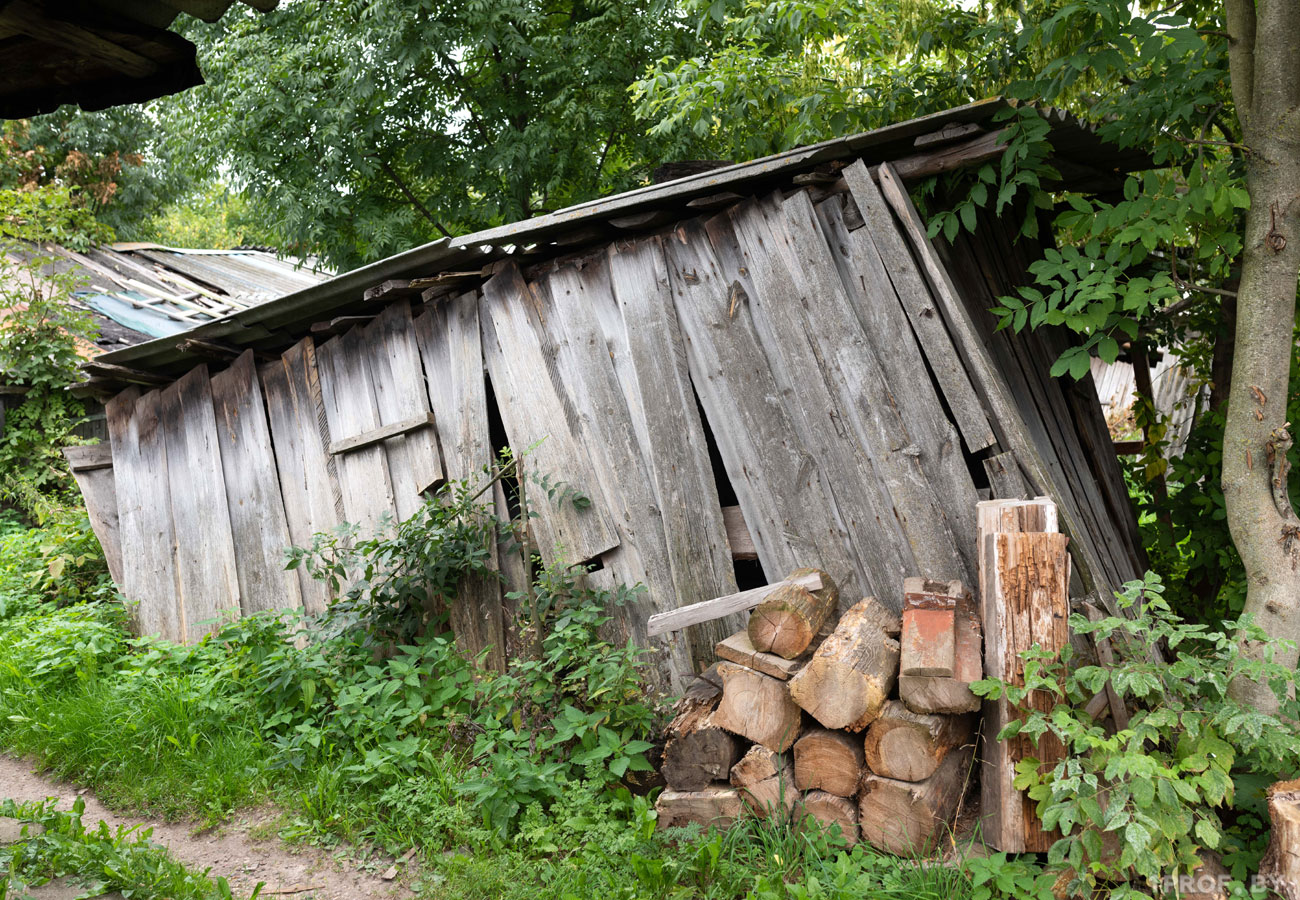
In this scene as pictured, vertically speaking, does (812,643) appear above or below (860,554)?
below

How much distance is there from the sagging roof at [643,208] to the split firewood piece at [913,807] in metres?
2.54

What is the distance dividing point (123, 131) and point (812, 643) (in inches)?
794

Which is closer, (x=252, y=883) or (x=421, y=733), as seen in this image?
(x=252, y=883)

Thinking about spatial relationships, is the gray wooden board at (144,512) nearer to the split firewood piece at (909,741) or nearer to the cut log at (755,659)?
the cut log at (755,659)

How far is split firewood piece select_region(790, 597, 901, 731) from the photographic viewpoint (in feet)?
10.5

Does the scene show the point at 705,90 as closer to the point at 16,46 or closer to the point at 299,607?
the point at 299,607

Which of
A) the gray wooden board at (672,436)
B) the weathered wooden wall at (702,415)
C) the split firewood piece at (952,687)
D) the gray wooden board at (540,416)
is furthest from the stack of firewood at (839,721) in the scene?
the gray wooden board at (540,416)

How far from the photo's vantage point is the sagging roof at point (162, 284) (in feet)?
36.0

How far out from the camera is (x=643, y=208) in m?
4.39

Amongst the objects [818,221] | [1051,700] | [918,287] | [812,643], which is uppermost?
[818,221]

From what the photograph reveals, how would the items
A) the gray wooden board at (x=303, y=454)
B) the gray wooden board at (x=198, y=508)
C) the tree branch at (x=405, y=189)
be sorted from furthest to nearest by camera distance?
1. the tree branch at (x=405, y=189)
2. the gray wooden board at (x=198, y=508)
3. the gray wooden board at (x=303, y=454)

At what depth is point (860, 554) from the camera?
3.92m

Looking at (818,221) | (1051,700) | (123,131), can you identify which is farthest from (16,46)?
(123,131)

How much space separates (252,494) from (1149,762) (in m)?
5.56
